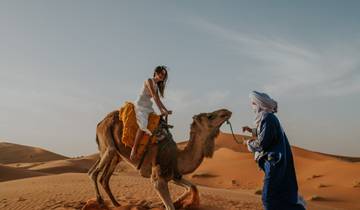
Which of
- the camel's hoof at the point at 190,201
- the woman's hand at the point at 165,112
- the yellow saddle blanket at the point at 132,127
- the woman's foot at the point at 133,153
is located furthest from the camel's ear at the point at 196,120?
the camel's hoof at the point at 190,201

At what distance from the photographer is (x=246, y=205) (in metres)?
11.5

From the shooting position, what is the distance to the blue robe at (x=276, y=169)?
5996 millimetres

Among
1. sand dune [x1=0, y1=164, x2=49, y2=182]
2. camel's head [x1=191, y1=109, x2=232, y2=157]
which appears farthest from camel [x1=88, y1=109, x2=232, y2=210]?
sand dune [x1=0, y1=164, x2=49, y2=182]

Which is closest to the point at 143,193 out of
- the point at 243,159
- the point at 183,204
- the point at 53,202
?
the point at 53,202

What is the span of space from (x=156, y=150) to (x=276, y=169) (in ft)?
10.7

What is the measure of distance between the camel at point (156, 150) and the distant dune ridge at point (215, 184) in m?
1.19

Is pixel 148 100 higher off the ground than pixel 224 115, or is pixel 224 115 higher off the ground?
pixel 148 100

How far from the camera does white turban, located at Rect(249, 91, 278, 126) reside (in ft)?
20.1

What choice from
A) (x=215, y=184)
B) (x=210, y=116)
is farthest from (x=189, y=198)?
(x=215, y=184)

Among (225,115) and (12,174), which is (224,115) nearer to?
(225,115)

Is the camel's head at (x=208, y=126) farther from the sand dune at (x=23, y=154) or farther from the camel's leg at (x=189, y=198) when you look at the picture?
the sand dune at (x=23, y=154)

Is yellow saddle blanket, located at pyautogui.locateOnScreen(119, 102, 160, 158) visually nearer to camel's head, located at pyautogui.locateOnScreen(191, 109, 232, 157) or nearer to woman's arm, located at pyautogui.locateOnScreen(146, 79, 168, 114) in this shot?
woman's arm, located at pyautogui.locateOnScreen(146, 79, 168, 114)

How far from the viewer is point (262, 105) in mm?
6133

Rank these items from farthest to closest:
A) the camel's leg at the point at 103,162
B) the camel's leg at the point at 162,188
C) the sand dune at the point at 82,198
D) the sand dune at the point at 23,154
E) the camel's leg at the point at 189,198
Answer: the sand dune at the point at 23,154 → the sand dune at the point at 82,198 → the camel's leg at the point at 103,162 → the camel's leg at the point at 189,198 → the camel's leg at the point at 162,188
